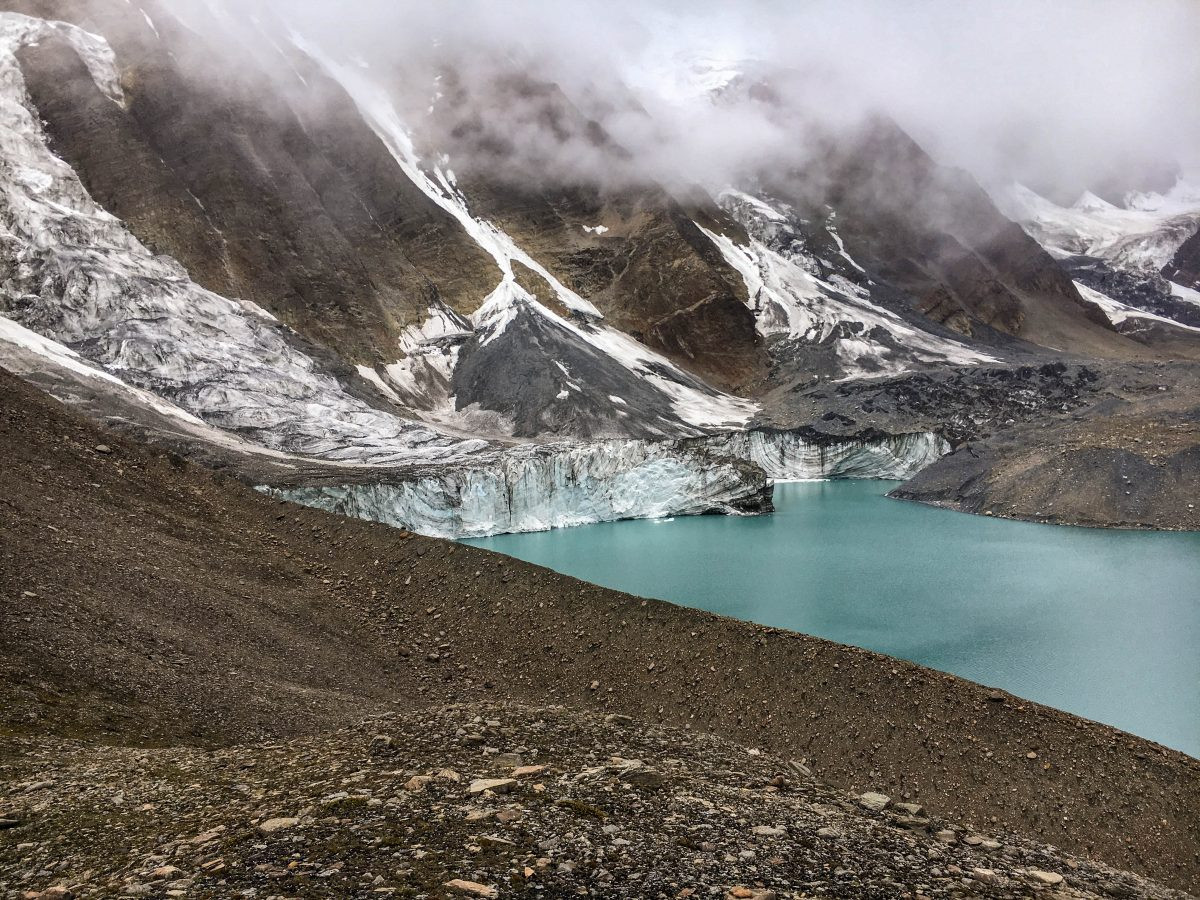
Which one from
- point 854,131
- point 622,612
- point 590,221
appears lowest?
point 622,612

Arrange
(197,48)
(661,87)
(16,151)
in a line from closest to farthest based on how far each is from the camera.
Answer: (16,151) → (197,48) → (661,87)

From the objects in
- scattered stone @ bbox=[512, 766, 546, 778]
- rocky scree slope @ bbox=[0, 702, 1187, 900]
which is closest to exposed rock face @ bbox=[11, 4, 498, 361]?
rocky scree slope @ bbox=[0, 702, 1187, 900]

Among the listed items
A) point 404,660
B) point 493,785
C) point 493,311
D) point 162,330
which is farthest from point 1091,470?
point 162,330

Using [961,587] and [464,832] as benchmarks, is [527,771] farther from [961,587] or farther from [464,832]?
[961,587]

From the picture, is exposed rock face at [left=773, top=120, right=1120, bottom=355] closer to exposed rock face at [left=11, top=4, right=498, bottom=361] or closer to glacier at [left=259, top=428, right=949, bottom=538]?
exposed rock face at [left=11, top=4, right=498, bottom=361]

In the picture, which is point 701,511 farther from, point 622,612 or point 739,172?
point 739,172

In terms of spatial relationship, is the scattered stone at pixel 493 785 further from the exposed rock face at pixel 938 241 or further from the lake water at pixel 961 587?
the exposed rock face at pixel 938 241

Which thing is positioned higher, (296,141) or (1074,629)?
(296,141)

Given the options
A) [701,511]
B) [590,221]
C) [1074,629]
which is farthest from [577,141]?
[1074,629]
